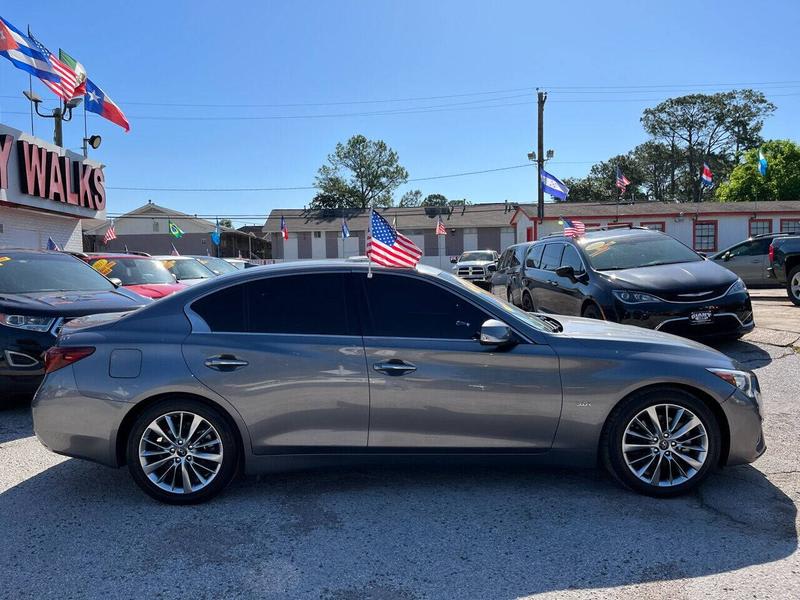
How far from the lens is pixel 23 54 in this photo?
16453 mm

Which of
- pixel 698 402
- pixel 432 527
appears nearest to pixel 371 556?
Result: pixel 432 527

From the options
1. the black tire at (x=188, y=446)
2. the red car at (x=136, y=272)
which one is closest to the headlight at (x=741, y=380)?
the black tire at (x=188, y=446)

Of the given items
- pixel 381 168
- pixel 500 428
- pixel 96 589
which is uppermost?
pixel 381 168

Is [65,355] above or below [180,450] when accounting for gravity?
above

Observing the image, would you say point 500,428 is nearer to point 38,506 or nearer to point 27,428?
point 38,506

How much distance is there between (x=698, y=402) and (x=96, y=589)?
346 centimetres

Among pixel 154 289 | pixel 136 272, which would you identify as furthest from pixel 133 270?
pixel 154 289

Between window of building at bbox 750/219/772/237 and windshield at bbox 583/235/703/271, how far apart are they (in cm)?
2729

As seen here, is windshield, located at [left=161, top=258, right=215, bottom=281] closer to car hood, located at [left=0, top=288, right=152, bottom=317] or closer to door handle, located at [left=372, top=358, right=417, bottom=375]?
car hood, located at [left=0, top=288, right=152, bottom=317]

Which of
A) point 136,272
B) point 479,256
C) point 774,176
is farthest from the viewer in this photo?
point 774,176

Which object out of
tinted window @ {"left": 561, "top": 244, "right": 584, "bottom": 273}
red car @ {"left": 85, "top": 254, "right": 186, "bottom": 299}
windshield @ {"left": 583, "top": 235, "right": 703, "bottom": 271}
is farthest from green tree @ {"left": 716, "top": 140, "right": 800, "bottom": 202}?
red car @ {"left": 85, "top": 254, "right": 186, "bottom": 299}

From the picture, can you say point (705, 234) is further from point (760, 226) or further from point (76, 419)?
point (76, 419)

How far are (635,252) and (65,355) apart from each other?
7346mm

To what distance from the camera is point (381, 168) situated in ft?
242
